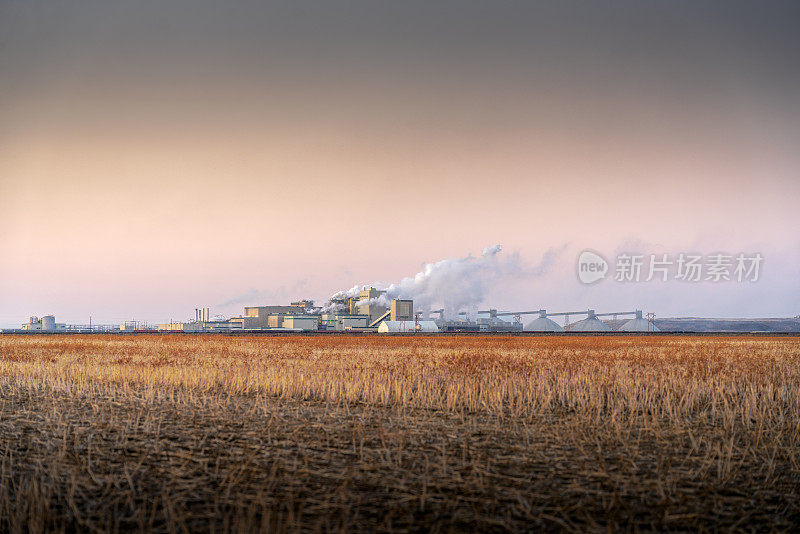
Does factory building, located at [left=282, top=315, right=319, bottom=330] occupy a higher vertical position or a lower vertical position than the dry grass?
higher

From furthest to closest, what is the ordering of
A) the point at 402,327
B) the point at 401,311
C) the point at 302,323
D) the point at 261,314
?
the point at 261,314, the point at 302,323, the point at 401,311, the point at 402,327

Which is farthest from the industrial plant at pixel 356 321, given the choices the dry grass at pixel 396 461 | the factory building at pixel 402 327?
the dry grass at pixel 396 461

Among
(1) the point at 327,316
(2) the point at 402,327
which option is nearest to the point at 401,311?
(2) the point at 402,327

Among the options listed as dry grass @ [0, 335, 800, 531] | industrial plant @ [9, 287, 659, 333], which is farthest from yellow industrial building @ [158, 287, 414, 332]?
dry grass @ [0, 335, 800, 531]

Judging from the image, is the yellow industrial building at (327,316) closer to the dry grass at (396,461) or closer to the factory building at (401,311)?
the factory building at (401,311)

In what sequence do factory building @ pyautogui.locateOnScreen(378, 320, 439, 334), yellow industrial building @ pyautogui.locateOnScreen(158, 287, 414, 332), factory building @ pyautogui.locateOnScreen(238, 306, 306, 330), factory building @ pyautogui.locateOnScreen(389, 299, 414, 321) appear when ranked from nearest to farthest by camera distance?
factory building @ pyautogui.locateOnScreen(378, 320, 439, 334) → factory building @ pyautogui.locateOnScreen(389, 299, 414, 321) → yellow industrial building @ pyautogui.locateOnScreen(158, 287, 414, 332) → factory building @ pyautogui.locateOnScreen(238, 306, 306, 330)

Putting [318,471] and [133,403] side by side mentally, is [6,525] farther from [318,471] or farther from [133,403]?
[133,403]

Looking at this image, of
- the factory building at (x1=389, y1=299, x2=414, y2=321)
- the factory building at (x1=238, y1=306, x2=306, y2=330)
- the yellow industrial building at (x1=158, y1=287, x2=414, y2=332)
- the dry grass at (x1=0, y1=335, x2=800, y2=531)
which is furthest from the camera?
the factory building at (x1=238, y1=306, x2=306, y2=330)

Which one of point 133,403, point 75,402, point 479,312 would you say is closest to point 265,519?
point 133,403

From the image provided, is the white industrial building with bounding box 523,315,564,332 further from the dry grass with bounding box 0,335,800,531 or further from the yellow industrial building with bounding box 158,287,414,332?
→ the dry grass with bounding box 0,335,800,531

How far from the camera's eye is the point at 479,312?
6934 inches

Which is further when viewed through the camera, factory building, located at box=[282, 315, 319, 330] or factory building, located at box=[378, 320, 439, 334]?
factory building, located at box=[282, 315, 319, 330]

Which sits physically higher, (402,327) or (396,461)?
(402,327)

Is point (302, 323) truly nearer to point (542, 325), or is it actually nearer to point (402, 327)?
point (402, 327)
